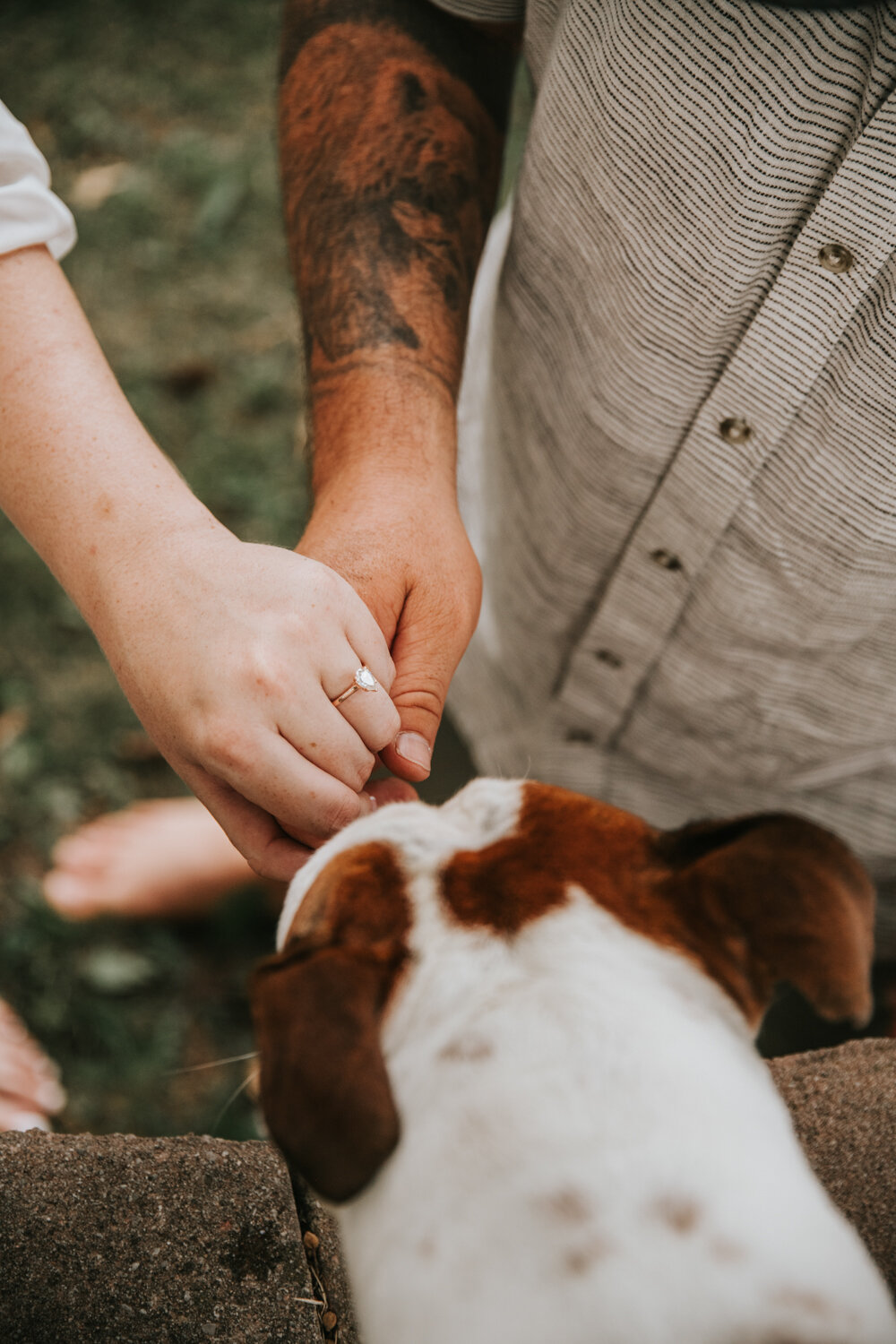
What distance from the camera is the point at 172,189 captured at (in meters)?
3.90

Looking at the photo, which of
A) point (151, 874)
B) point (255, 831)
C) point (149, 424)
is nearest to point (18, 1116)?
point (151, 874)

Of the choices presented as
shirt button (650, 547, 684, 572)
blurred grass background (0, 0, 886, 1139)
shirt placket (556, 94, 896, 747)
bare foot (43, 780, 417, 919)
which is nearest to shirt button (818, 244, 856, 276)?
shirt placket (556, 94, 896, 747)

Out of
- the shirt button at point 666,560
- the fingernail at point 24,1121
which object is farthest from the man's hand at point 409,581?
the fingernail at point 24,1121

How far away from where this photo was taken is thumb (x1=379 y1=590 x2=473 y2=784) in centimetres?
122

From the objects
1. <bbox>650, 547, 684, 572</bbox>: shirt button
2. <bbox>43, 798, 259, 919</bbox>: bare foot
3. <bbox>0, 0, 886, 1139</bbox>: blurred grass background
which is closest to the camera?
<bbox>650, 547, 684, 572</bbox>: shirt button

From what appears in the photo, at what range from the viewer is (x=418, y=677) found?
1.23 metres

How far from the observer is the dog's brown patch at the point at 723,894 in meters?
0.90

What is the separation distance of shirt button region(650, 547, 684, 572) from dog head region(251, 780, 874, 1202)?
0.56 meters

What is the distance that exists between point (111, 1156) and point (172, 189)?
3824mm

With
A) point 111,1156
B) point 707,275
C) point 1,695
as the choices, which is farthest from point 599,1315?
point 1,695

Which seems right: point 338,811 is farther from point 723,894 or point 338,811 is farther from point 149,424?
point 149,424

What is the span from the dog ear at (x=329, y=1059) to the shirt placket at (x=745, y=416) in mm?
831

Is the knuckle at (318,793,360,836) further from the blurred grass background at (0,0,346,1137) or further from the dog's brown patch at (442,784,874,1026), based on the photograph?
the blurred grass background at (0,0,346,1137)

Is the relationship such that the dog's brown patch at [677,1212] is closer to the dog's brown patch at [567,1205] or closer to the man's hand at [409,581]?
the dog's brown patch at [567,1205]
